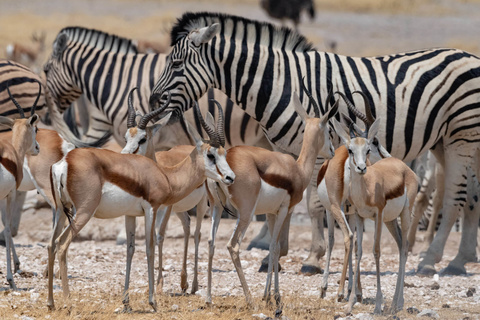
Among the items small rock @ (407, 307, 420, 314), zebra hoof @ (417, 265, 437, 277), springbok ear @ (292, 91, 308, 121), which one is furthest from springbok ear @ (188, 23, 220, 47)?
small rock @ (407, 307, 420, 314)

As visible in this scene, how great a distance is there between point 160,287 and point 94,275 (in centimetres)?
114

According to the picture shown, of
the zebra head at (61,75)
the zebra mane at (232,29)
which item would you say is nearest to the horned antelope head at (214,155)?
the zebra mane at (232,29)

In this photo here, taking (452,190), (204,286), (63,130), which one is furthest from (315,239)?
(63,130)

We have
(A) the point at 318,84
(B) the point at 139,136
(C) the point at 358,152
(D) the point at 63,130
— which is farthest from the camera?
(D) the point at 63,130

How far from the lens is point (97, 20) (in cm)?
4075

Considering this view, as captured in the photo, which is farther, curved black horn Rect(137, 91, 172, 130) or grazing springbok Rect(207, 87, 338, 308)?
curved black horn Rect(137, 91, 172, 130)

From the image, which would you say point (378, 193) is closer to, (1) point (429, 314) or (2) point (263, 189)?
(2) point (263, 189)

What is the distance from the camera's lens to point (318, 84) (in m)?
9.61

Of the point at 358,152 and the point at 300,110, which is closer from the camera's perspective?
the point at 358,152

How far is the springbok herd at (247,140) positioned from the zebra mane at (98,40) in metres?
0.02

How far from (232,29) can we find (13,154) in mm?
3337

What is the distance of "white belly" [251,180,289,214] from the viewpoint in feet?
23.8

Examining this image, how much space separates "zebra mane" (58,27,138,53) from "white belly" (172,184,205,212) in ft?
16.2

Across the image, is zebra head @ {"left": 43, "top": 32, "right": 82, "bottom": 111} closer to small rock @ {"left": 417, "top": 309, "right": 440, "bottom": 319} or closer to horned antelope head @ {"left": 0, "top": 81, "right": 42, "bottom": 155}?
horned antelope head @ {"left": 0, "top": 81, "right": 42, "bottom": 155}
